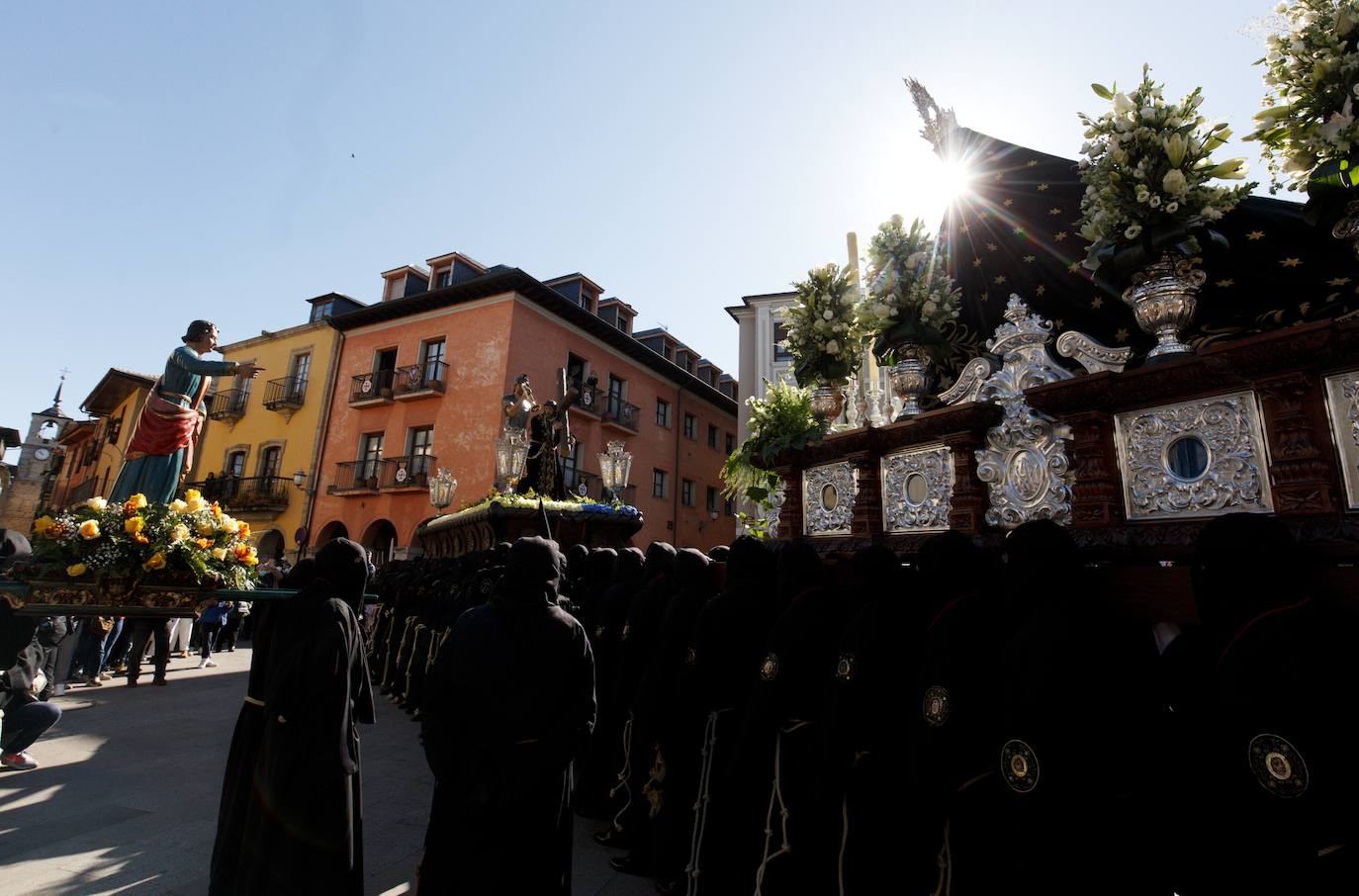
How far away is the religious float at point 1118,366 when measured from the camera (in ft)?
8.12

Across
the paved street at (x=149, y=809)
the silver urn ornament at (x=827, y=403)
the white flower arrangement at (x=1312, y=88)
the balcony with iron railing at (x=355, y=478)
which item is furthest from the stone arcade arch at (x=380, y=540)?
the white flower arrangement at (x=1312, y=88)

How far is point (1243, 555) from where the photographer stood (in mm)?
1990

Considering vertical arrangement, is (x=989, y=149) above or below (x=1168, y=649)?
above

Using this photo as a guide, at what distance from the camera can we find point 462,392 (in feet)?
77.4

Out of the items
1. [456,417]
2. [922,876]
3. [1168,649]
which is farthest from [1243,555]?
[456,417]

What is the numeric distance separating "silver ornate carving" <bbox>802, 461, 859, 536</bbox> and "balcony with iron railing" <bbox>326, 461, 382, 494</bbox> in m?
22.5

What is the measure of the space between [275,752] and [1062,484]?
4.29 meters

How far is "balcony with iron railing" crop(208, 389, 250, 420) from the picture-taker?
29.5 meters

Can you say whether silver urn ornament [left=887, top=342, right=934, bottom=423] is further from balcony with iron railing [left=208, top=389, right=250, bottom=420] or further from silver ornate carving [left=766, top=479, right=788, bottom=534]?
balcony with iron railing [left=208, top=389, right=250, bottom=420]

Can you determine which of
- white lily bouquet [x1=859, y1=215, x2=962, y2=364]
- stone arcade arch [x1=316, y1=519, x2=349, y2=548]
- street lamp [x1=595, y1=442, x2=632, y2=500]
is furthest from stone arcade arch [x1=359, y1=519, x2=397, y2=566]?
white lily bouquet [x1=859, y1=215, x2=962, y2=364]

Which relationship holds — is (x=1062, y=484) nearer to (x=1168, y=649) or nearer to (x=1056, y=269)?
(x=1168, y=649)

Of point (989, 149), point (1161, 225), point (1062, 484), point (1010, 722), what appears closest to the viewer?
point (1010, 722)

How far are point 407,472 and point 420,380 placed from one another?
3.65 meters

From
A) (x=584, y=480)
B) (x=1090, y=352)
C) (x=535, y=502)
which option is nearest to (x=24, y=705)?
(x=535, y=502)
